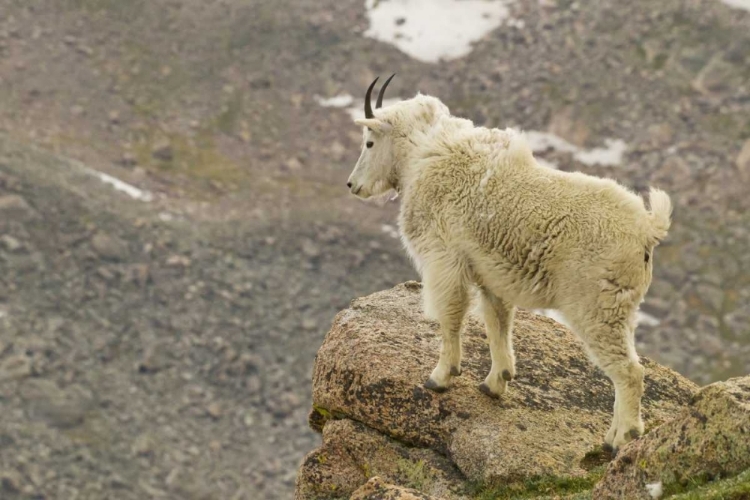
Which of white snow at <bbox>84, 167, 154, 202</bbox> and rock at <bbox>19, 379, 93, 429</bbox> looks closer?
rock at <bbox>19, 379, 93, 429</bbox>

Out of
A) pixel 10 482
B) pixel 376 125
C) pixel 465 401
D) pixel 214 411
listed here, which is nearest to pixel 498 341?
pixel 465 401

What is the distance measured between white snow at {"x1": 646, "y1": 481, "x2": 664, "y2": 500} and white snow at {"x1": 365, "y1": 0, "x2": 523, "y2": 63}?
181 feet

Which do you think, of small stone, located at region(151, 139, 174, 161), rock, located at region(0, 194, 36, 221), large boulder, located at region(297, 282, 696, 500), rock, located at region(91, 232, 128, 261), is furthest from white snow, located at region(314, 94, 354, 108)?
large boulder, located at region(297, 282, 696, 500)

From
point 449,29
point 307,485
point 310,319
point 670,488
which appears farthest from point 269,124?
point 670,488

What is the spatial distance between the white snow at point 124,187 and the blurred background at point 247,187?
119mm

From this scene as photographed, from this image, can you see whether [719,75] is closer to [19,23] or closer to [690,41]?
[690,41]

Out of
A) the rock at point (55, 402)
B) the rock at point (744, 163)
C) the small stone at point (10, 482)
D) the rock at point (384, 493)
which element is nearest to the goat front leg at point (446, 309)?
the rock at point (384, 493)

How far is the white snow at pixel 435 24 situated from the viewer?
2489 inches

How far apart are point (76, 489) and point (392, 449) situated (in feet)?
99.0

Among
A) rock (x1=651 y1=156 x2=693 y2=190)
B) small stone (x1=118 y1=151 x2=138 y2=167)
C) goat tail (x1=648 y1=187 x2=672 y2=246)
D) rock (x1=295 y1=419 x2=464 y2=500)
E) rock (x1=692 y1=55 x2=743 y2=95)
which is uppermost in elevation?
goat tail (x1=648 y1=187 x2=672 y2=246)

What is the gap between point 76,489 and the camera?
1571 inches

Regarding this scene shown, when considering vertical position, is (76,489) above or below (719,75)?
below

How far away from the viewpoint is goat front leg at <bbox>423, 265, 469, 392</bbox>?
1188cm

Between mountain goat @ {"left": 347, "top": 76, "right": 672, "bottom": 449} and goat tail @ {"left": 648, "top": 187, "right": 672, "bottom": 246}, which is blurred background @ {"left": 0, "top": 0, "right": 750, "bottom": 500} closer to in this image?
mountain goat @ {"left": 347, "top": 76, "right": 672, "bottom": 449}
